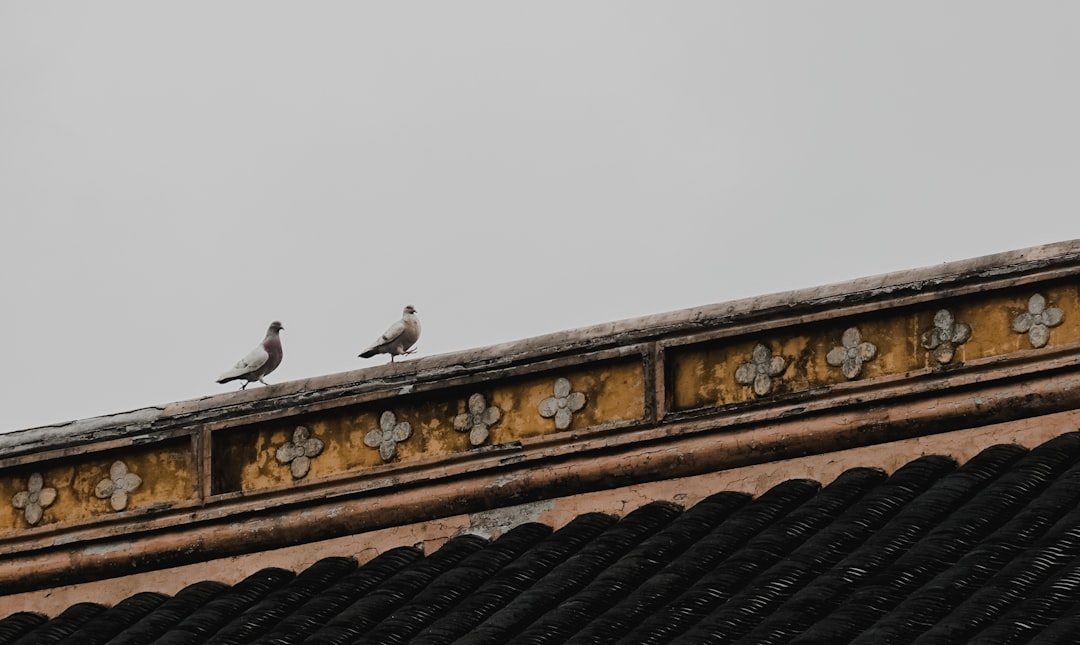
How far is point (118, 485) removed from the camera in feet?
31.6

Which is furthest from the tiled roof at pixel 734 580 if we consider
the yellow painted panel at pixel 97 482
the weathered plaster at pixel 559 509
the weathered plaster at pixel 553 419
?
the yellow painted panel at pixel 97 482

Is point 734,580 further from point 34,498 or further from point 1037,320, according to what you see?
point 34,498

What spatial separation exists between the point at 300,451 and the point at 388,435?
1.25 ft

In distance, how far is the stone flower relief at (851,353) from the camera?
335 inches

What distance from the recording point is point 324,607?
843 centimetres

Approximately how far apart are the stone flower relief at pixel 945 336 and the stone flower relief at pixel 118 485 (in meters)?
3.19

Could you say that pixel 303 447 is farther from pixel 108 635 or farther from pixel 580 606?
pixel 580 606

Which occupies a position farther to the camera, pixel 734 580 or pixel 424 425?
pixel 424 425

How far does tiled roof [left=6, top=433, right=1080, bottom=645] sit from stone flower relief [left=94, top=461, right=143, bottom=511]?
1.80ft

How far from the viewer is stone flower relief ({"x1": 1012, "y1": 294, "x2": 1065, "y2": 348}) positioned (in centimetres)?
824

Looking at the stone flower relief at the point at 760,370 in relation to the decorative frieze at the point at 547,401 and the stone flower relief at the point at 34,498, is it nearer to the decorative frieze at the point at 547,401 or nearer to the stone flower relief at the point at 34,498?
the decorative frieze at the point at 547,401

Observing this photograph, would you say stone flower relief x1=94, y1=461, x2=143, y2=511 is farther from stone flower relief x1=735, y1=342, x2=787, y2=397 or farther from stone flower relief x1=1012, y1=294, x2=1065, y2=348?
stone flower relief x1=1012, y1=294, x2=1065, y2=348

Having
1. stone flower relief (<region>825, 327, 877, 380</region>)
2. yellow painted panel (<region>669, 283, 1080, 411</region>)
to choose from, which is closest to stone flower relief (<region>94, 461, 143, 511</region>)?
yellow painted panel (<region>669, 283, 1080, 411</region>)

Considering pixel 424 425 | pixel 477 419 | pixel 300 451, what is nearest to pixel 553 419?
pixel 477 419
